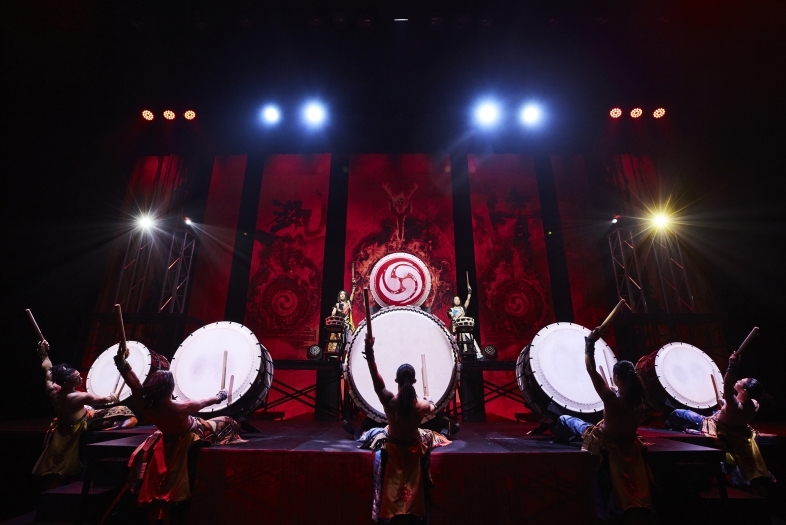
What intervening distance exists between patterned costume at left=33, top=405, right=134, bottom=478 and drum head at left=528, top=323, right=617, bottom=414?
429 centimetres

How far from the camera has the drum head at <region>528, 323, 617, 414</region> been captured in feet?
10.2

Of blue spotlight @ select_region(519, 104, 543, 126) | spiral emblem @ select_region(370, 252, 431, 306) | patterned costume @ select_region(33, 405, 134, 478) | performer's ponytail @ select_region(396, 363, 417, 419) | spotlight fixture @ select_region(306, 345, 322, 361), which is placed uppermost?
blue spotlight @ select_region(519, 104, 543, 126)

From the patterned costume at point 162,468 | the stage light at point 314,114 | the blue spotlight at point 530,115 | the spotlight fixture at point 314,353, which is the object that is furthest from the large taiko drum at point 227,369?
the blue spotlight at point 530,115

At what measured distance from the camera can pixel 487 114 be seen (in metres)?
6.83

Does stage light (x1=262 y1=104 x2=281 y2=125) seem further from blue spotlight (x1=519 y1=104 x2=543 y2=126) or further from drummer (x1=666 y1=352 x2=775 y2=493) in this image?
drummer (x1=666 y1=352 x2=775 y2=493)

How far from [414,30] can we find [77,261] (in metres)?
6.66

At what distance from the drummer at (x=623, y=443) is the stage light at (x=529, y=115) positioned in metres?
5.60

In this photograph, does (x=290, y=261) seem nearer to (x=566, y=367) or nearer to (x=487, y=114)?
(x=487, y=114)

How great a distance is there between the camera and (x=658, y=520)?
7.65 ft

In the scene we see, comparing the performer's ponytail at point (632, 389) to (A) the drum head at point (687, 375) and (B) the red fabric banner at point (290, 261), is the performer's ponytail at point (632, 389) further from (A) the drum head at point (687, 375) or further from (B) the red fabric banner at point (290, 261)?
(B) the red fabric banner at point (290, 261)

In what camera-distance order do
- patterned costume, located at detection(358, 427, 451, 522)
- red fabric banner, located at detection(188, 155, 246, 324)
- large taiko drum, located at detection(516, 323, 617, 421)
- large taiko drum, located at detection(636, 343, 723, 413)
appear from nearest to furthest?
patterned costume, located at detection(358, 427, 451, 522), large taiko drum, located at detection(516, 323, 617, 421), large taiko drum, located at detection(636, 343, 723, 413), red fabric banner, located at detection(188, 155, 246, 324)

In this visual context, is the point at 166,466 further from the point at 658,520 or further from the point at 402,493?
the point at 658,520

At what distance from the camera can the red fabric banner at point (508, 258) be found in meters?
6.14

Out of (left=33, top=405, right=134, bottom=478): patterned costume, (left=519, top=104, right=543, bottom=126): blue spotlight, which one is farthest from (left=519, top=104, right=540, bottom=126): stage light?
(left=33, top=405, right=134, bottom=478): patterned costume
